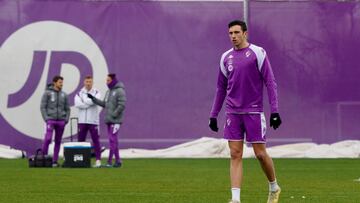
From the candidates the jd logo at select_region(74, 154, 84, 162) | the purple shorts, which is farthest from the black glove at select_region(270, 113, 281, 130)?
the jd logo at select_region(74, 154, 84, 162)

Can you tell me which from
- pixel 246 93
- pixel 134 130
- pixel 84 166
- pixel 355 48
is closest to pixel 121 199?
pixel 246 93

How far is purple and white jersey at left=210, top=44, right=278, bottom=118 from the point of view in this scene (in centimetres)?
1162

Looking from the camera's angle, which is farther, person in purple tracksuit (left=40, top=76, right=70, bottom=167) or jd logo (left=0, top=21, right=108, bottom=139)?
jd logo (left=0, top=21, right=108, bottom=139)

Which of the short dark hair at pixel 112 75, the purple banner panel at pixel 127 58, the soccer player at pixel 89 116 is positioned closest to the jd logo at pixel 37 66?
the purple banner panel at pixel 127 58

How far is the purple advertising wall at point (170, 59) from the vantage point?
28.9m

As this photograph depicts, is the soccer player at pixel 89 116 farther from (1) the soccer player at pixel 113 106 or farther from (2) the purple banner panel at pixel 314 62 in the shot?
(2) the purple banner panel at pixel 314 62

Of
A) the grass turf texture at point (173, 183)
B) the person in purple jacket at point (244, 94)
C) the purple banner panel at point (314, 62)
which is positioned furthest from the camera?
the purple banner panel at point (314, 62)

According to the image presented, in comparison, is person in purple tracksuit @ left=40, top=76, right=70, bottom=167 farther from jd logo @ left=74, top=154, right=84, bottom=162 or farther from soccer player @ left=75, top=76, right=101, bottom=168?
jd logo @ left=74, top=154, right=84, bottom=162

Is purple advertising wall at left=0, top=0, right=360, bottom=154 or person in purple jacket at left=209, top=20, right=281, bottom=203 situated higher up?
purple advertising wall at left=0, top=0, right=360, bottom=154

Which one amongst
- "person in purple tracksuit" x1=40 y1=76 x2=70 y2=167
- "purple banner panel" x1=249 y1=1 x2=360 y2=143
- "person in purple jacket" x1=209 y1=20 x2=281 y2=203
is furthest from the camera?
"purple banner panel" x1=249 y1=1 x2=360 y2=143

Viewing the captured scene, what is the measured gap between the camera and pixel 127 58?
95.9 ft

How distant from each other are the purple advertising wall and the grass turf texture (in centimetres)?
424

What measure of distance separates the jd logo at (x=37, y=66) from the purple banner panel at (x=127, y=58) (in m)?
0.03

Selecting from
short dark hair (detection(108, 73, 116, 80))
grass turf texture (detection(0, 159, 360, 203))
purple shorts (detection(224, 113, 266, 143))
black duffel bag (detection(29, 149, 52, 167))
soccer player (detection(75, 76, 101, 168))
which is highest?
short dark hair (detection(108, 73, 116, 80))
